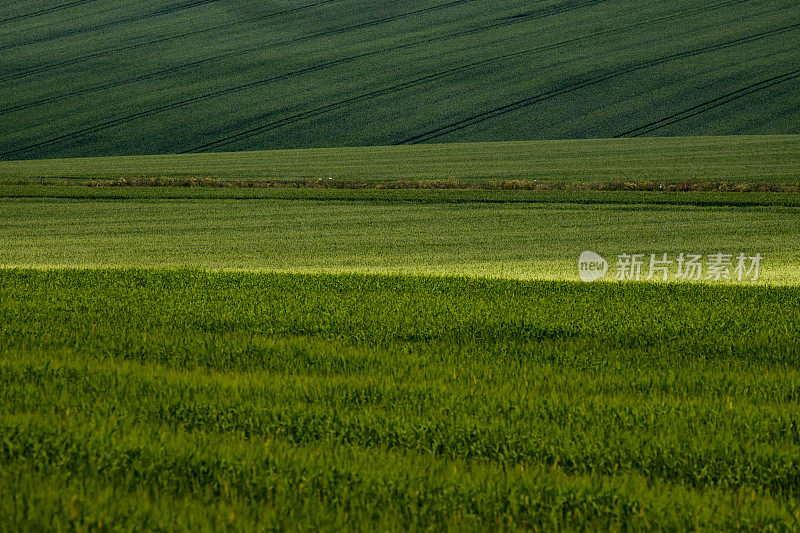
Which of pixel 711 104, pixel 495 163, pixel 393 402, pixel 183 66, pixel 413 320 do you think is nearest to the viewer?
pixel 393 402

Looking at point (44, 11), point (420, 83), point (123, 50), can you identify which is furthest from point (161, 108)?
point (44, 11)

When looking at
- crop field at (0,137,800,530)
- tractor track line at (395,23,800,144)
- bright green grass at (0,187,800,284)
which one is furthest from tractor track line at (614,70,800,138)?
crop field at (0,137,800,530)

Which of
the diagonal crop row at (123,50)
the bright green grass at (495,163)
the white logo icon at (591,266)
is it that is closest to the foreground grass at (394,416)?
the white logo icon at (591,266)

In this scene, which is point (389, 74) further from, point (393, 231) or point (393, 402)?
point (393, 402)

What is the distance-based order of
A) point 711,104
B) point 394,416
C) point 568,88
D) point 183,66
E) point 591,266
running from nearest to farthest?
point 394,416
point 591,266
point 711,104
point 568,88
point 183,66

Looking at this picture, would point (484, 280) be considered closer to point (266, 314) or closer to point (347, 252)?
point (266, 314)

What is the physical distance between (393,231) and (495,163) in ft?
54.3

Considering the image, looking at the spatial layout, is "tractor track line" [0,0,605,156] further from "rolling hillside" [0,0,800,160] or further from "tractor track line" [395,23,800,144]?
"tractor track line" [395,23,800,144]

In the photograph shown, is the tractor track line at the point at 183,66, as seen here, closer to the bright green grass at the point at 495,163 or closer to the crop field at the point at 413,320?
the crop field at the point at 413,320

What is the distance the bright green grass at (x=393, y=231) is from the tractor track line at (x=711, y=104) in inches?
843

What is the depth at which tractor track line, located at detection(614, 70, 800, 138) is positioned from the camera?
4522cm

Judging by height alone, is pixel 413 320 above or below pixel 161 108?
below

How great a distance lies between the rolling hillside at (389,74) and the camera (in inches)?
1873

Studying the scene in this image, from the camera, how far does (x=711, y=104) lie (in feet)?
156
